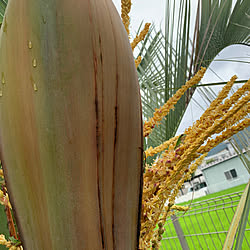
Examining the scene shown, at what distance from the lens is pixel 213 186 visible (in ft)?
53.9

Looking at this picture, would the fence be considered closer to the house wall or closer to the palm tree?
the palm tree

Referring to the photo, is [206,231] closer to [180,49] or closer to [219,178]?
[180,49]

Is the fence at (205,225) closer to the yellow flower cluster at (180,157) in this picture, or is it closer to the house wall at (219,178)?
the yellow flower cluster at (180,157)

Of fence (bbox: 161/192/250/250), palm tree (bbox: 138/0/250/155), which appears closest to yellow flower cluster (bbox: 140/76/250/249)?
fence (bbox: 161/192/250/250)

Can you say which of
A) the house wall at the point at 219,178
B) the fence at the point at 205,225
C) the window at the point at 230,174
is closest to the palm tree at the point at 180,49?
the fence at the point at 205,225

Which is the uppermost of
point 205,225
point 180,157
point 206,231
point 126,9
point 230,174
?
point 126,9

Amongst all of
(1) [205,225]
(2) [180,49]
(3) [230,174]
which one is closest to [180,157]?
(2) [180,49]

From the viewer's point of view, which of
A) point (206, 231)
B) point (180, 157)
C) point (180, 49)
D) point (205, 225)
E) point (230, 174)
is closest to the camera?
point (180, 157)

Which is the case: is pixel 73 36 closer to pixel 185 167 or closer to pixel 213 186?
pixel 185 167

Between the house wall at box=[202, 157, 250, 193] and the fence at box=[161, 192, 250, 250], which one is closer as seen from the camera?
the fence at box=[161, 192, 250, 250]

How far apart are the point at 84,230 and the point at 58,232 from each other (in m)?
0.02

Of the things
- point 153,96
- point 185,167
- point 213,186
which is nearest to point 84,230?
point 185,167

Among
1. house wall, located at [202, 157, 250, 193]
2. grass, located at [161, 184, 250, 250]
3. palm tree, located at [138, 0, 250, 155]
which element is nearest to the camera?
palm tree, located at [138, 0, 250, 155]

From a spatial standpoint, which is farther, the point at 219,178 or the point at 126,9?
the point at 219,178
